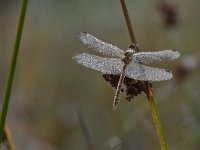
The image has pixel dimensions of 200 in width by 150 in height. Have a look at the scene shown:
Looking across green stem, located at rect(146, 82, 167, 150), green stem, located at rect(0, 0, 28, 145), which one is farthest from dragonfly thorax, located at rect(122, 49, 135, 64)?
green stem, located at rect(0, 0, 28, 145)

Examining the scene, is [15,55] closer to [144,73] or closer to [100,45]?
[144,73]

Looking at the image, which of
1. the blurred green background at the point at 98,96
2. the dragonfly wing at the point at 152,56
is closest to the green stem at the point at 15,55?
the dragonfly wing at the point at 152,56

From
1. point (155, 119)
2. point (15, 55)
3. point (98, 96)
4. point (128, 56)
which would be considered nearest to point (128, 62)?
point (128, 56)

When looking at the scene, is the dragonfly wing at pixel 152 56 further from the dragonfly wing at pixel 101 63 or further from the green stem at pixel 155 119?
the green stem at pixel 155 119

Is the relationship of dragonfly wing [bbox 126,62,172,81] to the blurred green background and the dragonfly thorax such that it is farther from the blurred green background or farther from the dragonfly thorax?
the blurred green background

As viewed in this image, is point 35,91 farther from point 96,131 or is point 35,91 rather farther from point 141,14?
point 141,14

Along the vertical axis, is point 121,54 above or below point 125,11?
below

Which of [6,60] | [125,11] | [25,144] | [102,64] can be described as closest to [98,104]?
[25,144]

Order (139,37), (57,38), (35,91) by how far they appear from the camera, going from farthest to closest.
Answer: (57,38)
(139,37)
(35,91)
